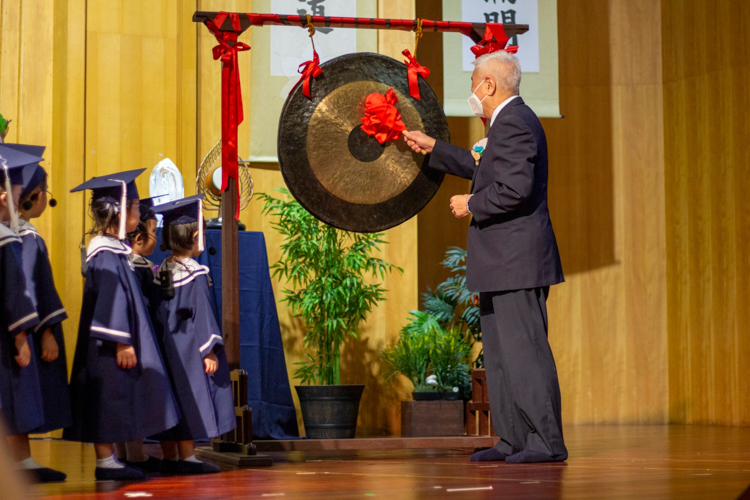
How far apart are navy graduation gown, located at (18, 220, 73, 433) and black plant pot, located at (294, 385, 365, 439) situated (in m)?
2.00

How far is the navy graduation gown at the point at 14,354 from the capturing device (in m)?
2.59

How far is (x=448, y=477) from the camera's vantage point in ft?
8.86

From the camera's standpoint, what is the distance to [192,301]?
3246 mm

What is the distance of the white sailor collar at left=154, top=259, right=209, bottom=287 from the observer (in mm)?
3256

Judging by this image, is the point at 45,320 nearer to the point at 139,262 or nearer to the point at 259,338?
the point at 139,262

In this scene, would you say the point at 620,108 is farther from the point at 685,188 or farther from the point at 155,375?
the point at 155,375

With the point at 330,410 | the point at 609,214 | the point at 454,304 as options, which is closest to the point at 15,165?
the point at 330,410

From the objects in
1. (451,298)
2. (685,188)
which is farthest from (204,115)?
(685,188)

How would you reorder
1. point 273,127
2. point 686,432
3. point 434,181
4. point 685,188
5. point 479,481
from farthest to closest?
1. point 685,188
2. point 273,127
3. point 686,432
4. point 434,181
5. point 479,481

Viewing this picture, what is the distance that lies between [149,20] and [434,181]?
2766mm

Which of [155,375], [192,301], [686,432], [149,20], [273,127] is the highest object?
[149,20]

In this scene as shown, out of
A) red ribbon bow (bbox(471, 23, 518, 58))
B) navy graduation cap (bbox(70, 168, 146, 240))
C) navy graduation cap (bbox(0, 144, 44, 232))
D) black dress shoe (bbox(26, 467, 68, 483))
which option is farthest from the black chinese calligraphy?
black dress shoe (bbox(26, 467, 68, 483))

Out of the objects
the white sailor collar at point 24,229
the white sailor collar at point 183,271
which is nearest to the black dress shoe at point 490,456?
the white sailor collar at point 183,271

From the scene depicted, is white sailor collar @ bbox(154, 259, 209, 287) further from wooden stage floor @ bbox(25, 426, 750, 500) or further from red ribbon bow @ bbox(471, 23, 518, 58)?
red ribbon bow @ bbox(471, 23, 518, 58)
